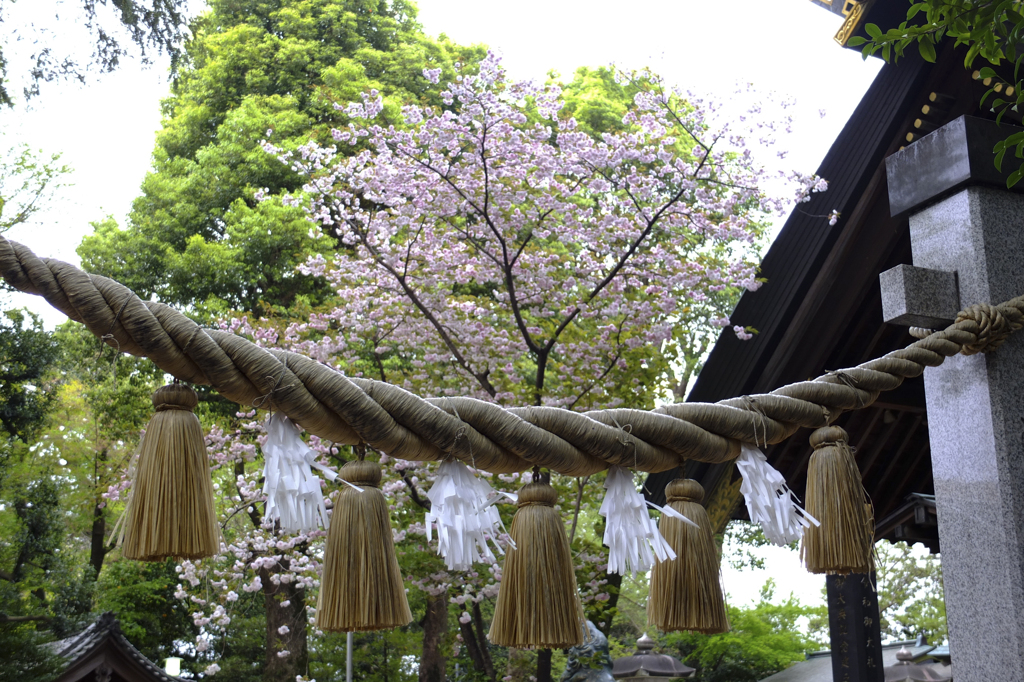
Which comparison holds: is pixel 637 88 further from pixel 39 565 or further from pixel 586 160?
pixel 39 565

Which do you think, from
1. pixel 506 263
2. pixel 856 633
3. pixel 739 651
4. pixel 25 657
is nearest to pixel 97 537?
pixel 25 657

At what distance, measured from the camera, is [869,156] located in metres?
4.15

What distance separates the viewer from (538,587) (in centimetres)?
122

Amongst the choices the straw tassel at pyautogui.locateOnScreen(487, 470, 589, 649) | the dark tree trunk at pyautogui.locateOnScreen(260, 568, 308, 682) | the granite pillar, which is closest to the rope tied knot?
the granite pillar

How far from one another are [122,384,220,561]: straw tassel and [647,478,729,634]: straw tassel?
0.75 m

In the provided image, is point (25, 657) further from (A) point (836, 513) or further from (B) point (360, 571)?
(A) point (836, 513)

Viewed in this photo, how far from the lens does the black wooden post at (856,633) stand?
17.5ft

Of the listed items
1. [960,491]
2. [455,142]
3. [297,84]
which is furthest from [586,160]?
[297,84]

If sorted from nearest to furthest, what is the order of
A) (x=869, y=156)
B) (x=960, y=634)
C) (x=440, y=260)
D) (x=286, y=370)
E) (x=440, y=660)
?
1. (x=286, y=370)
2. (x=960, y=634)
3. (x=869, y=156)
4. (x=440, y=260)
5. (x=440, y=660)

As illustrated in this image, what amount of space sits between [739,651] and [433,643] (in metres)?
4.10

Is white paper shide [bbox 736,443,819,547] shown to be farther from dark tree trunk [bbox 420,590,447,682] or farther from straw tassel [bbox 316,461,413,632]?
dark tree trunk [bbox 420,590,447,682]

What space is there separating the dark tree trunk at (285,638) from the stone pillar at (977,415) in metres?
8.72

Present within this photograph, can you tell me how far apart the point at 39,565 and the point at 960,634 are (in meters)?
→ 11.2

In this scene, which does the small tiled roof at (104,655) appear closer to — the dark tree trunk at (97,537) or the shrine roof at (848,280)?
the dark tree trunk at (97,537)
